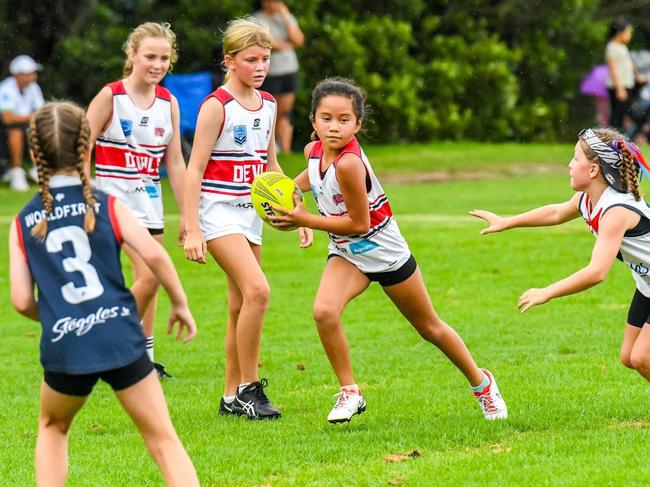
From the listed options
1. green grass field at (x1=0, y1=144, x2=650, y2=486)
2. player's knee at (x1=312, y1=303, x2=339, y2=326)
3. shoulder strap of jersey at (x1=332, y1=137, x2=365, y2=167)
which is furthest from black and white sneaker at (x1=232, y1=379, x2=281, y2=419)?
shoulder strap of jersey at (x1=332, y1=137, x2=365, y2=167)

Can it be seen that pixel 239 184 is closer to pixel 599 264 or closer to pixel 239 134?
pixel 239 134

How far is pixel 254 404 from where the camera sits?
272 inches

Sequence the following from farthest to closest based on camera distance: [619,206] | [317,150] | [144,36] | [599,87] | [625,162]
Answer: [599,87] → [144,36] → [317,150] → [625,162] → [619,206]

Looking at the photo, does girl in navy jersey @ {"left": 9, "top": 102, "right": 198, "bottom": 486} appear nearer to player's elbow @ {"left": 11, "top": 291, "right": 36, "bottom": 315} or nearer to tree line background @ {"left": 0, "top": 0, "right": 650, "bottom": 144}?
player's elbow @ {"left": 11, "top": 291, "right": 36, "bottom": 315}

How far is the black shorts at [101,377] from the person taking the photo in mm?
4527

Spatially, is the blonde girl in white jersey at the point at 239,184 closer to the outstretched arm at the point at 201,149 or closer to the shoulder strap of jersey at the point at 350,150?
the outstretched arm at the point at 201,149

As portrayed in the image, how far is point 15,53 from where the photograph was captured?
21.6m

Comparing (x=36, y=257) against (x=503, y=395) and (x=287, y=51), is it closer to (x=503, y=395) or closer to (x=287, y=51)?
(x=503, y=395)

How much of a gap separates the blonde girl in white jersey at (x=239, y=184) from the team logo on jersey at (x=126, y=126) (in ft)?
3.00

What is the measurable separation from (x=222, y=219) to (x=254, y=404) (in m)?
1.04

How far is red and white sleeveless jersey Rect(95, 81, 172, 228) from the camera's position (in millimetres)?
7738

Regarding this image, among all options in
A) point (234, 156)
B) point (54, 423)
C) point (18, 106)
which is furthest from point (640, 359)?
point (18, 106)

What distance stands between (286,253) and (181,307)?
8826 mm

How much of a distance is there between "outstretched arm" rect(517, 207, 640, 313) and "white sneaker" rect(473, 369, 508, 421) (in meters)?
0.98
